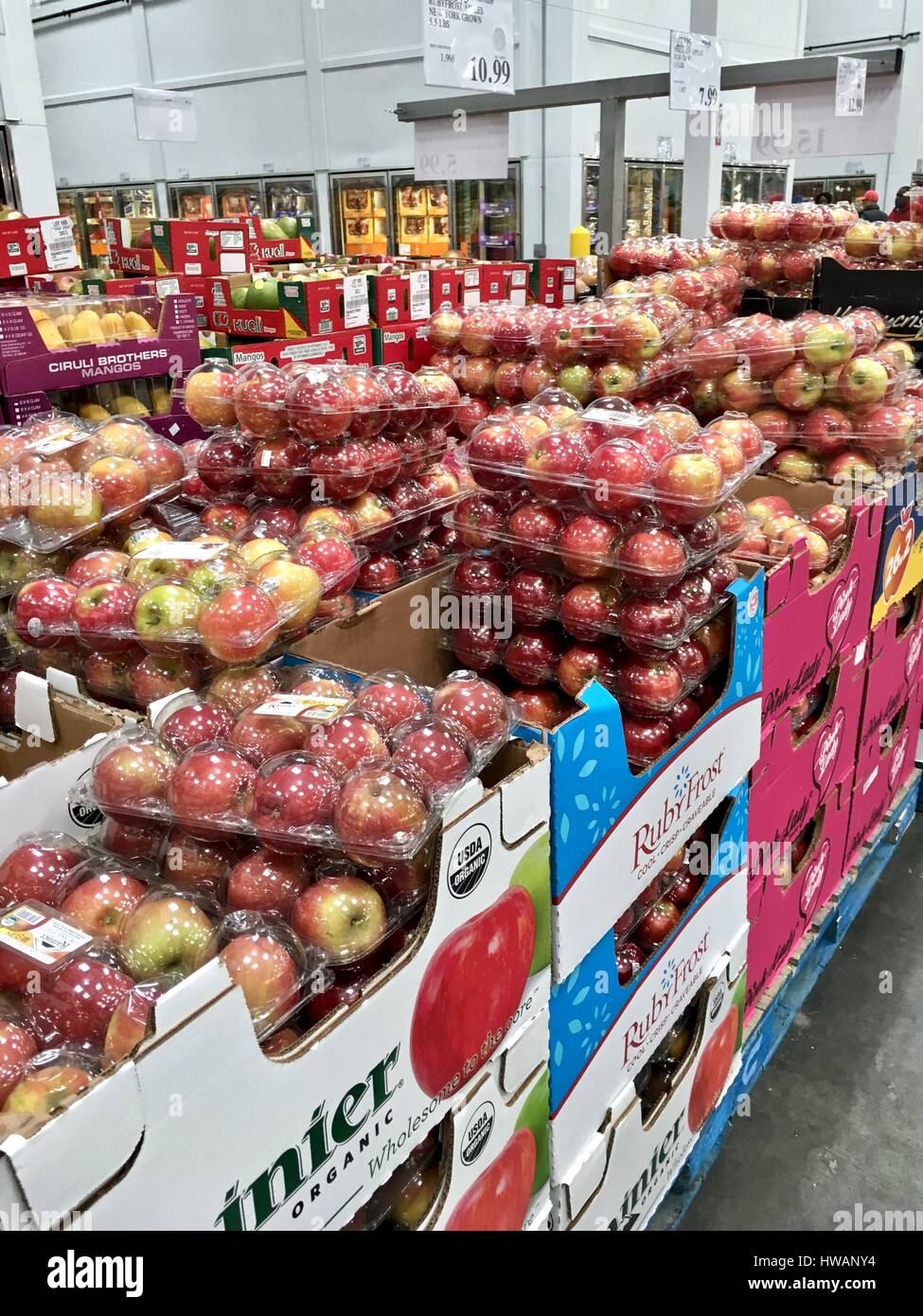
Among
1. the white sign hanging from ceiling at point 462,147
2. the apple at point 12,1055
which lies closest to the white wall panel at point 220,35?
the white sign hanging from ceiling at point 462,147

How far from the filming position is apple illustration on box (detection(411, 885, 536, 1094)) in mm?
1121

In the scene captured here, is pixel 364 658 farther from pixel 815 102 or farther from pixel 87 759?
pixel 815 102

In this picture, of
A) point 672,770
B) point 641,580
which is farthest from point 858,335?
point 672,770

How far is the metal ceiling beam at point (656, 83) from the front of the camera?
149 inches

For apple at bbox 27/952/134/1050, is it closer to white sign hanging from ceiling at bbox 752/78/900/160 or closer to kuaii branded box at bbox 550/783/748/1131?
kuaii branded box at bbox 550/783/748/1131

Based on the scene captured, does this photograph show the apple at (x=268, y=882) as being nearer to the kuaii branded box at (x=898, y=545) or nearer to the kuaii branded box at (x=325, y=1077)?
the kuaii branded box at (x=325, y=1077)

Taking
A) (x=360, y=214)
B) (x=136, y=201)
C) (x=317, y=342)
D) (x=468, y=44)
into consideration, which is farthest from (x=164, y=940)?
(x=136, y=201)

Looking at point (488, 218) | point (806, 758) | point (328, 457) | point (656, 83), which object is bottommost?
point (806, 758)

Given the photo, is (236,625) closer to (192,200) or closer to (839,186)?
(192,200)

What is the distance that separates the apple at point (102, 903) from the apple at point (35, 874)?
4 cm

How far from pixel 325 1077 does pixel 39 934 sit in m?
0.32

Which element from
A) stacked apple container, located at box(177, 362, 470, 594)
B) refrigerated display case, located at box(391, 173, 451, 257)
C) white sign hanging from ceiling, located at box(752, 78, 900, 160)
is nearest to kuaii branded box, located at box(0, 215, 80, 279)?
white sign hanging from ceiling, located at box(752, 78, 900, 160)

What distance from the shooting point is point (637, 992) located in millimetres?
1617
